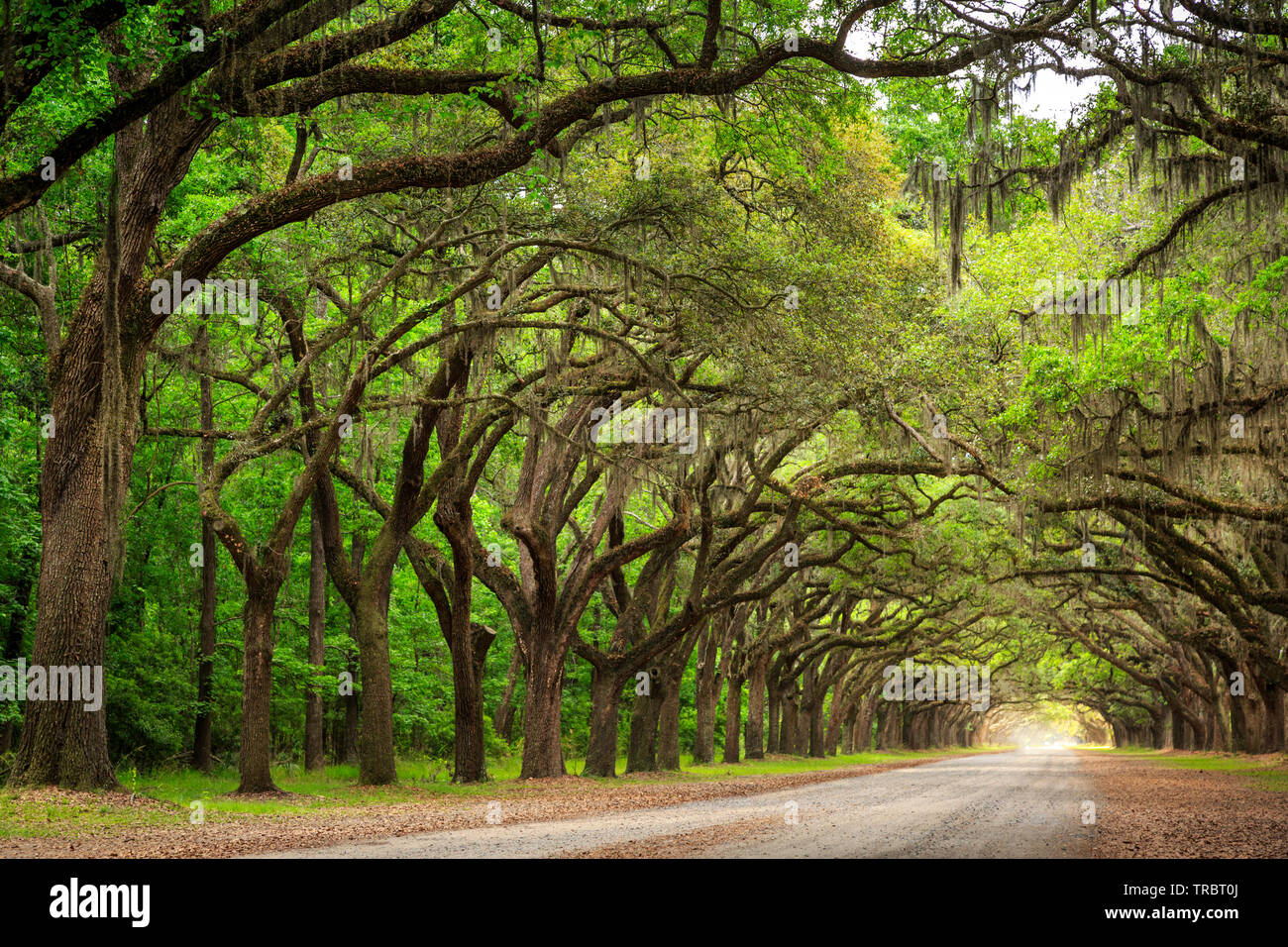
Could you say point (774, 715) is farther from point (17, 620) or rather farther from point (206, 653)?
point (17, 620)

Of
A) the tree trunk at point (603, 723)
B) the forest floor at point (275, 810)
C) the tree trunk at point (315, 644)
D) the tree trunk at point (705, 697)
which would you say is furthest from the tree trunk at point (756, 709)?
the tree trunk at point (315, 644)

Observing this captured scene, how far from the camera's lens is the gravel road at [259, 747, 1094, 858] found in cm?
961

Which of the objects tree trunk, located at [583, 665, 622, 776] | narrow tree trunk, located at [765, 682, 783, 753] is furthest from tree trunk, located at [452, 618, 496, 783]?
narrow tree trunk, located at [765, 682, 783, 753]

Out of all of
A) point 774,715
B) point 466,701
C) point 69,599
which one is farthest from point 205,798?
point 774,715

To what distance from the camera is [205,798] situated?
51.6 feet

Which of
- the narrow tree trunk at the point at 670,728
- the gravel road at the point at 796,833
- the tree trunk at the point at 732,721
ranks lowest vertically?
the tree trunk at the point at 732,721

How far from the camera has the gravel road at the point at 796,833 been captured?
9609 millimetres

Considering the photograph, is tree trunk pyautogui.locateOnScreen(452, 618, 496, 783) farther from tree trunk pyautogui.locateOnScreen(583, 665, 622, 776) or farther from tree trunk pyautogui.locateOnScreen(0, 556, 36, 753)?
tree trunk pyautogui.locateOnScreen(0, 556, 36, 753)

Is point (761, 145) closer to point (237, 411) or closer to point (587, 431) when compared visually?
point (587, 431)

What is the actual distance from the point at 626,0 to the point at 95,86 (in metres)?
5.83

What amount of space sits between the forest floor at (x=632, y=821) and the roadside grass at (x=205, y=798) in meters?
0.04

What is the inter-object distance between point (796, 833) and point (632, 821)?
2.61m

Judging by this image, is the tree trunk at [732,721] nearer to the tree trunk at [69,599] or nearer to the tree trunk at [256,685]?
the tree trunk at [256,685]

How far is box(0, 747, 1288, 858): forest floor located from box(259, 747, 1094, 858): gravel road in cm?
2
